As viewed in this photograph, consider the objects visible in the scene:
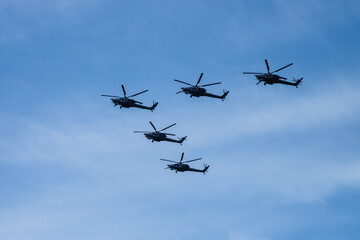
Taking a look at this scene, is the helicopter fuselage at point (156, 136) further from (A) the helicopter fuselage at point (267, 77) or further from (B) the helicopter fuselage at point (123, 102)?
(A) the helicopter fuselage at point (267, 77)

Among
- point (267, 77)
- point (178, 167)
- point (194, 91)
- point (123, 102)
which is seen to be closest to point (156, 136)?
point (123, 102)

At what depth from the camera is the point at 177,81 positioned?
501 feet

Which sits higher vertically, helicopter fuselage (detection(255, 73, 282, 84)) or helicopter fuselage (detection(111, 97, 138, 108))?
helicopter fuselage (detection(255, 73, 282, 84))

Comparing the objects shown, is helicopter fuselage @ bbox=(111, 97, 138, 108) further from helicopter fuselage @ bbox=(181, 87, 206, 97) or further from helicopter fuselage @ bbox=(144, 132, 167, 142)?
helicopter fuselage @ bbox=(181, 87, 206, 97)

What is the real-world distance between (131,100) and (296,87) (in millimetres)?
46034

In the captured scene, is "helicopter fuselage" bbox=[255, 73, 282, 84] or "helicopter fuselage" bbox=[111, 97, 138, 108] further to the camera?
"helicopter fuselage" bbox=[111, 97, 138, 108]

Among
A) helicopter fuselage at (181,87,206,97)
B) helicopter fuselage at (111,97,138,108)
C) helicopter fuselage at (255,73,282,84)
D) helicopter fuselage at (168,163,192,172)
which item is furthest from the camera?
helicopter fuselage at (168,163,192,172)

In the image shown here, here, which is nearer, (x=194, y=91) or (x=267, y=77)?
(x=267, y=77)

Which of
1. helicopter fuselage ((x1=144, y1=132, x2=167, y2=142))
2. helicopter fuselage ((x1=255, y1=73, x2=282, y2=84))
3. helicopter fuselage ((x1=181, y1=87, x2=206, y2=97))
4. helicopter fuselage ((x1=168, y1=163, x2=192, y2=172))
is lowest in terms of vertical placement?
helicopter fuselage ((x1=168, y1=163, x2=192, y2=172))

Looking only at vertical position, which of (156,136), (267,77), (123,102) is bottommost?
(156,136)

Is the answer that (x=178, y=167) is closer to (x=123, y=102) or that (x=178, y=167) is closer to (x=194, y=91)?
(x=194, y=91)

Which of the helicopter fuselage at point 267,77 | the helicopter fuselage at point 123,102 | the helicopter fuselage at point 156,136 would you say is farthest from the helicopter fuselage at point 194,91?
the helicopter fuselage at point 267,77

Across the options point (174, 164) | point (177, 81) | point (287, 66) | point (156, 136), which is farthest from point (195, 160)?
point (287, 66)

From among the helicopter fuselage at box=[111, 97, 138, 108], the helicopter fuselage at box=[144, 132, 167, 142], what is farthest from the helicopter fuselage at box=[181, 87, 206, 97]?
the helicopter fuselage at box=[111, 97, 138, 108]
